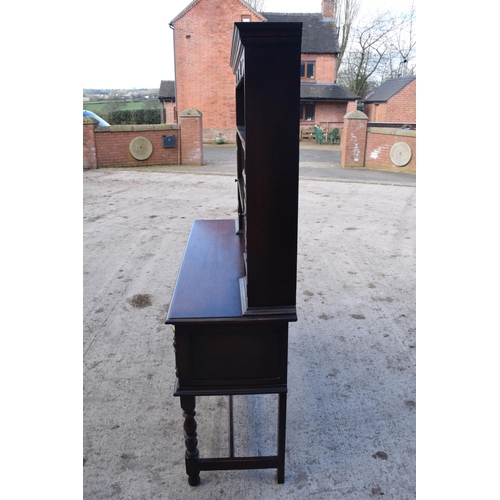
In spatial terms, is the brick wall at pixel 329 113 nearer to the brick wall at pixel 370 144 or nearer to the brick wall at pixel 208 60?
the brick wall at pixel 208 60

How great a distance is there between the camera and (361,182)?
1157 cm

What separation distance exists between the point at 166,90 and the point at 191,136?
43.4ft

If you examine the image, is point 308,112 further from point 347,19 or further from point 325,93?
point 347,19

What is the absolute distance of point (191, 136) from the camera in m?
13.4

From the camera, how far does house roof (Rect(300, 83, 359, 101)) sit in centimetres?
2305

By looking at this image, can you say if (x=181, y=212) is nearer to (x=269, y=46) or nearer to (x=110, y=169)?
(x=110, y=169)

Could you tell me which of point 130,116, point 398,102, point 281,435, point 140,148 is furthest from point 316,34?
point 281,435

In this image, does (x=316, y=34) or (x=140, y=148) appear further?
(x=316, y=34)

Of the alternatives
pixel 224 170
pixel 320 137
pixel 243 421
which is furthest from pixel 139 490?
pixel 320 137

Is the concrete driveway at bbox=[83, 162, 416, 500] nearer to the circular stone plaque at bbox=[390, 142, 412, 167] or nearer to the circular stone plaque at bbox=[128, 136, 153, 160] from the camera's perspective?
the circular stone plaque at bbox=[128, 136, 153, 160]

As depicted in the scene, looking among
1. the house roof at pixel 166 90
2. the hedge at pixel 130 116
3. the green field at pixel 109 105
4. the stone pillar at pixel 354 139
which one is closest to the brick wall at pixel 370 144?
the stone pillar at pixel 354 139

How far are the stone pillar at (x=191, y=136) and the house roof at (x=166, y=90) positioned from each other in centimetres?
1207

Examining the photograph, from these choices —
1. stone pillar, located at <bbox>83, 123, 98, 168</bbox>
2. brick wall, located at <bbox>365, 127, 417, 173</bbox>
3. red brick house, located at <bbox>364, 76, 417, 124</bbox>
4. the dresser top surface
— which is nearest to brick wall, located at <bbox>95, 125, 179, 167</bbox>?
stone pillar, located at <bbox>83, 123, 98, 168</bbox>

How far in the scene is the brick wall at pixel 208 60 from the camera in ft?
68.5
